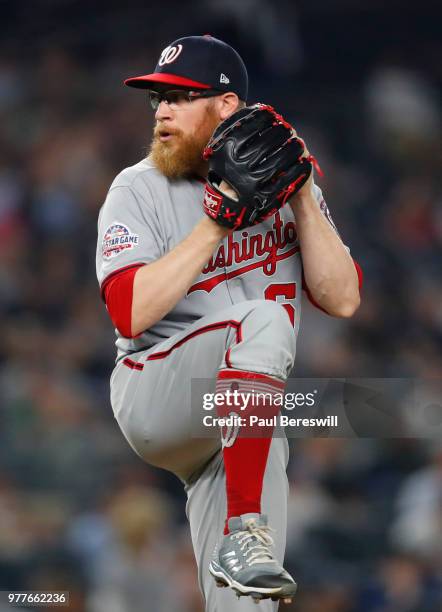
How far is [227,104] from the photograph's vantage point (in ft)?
7.79

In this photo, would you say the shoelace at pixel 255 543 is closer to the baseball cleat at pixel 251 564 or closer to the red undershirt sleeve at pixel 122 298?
the baseball cleat at pixel 251 564

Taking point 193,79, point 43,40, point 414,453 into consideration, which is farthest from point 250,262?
point 43,40

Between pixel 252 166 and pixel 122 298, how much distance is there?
1.17 ft

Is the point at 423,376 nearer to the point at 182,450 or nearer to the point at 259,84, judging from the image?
the point at 259,84

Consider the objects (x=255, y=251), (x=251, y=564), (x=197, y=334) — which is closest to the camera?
(x=251, y=564)

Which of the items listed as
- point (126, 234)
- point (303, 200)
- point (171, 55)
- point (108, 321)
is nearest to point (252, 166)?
point (303, 200)

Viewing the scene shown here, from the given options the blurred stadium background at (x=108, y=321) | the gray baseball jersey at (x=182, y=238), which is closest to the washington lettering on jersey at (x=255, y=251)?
the gray baseball jersey at (x=182, y=238)

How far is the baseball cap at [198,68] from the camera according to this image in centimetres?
231

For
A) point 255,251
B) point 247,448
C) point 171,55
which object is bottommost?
point 247,448

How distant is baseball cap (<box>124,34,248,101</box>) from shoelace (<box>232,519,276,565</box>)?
3.08 feet

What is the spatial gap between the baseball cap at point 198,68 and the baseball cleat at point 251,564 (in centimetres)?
93

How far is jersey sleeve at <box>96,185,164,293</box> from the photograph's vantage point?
217 centimetres

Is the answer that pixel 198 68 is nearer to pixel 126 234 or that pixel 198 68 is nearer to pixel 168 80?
pixel 168 80

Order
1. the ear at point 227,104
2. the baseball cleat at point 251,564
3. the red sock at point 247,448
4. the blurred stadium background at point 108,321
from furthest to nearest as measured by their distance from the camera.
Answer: the blurred stadium background at point 108,321, the ear at point 227,104, the red sock at point 247,448, the baseball cleat at point 251,564
